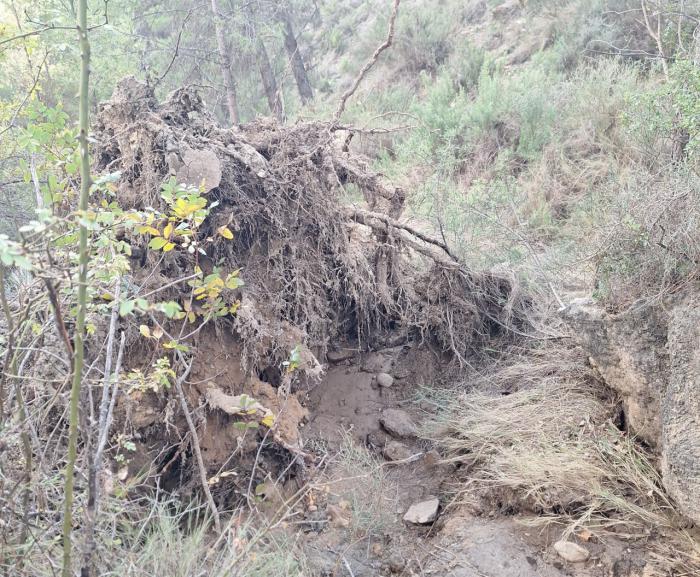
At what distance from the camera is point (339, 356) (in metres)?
4.34

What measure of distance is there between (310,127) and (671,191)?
7.57 feet

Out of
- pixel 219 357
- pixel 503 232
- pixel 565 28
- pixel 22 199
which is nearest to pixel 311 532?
pixel 219 357

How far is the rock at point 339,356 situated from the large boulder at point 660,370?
5.69ft

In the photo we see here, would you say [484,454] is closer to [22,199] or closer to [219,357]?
[219,357]

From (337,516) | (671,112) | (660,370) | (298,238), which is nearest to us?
(660,370)

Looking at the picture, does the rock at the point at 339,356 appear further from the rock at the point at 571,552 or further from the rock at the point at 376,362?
the rock at the point at 571,552

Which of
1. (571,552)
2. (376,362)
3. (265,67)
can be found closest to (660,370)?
(571,552)

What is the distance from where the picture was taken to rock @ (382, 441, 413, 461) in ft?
12.0

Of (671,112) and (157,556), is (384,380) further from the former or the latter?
(671,112)

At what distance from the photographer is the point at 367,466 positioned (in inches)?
140

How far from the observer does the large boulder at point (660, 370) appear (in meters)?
2.39

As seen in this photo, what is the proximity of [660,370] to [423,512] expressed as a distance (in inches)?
57.6

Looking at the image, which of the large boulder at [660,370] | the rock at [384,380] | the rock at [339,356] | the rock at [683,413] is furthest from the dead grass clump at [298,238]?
the rock at [683,413]

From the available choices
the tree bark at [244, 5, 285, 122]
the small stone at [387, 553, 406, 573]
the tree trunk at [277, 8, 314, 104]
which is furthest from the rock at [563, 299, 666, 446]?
the tree trunk at [277, 8, 314, 104]
